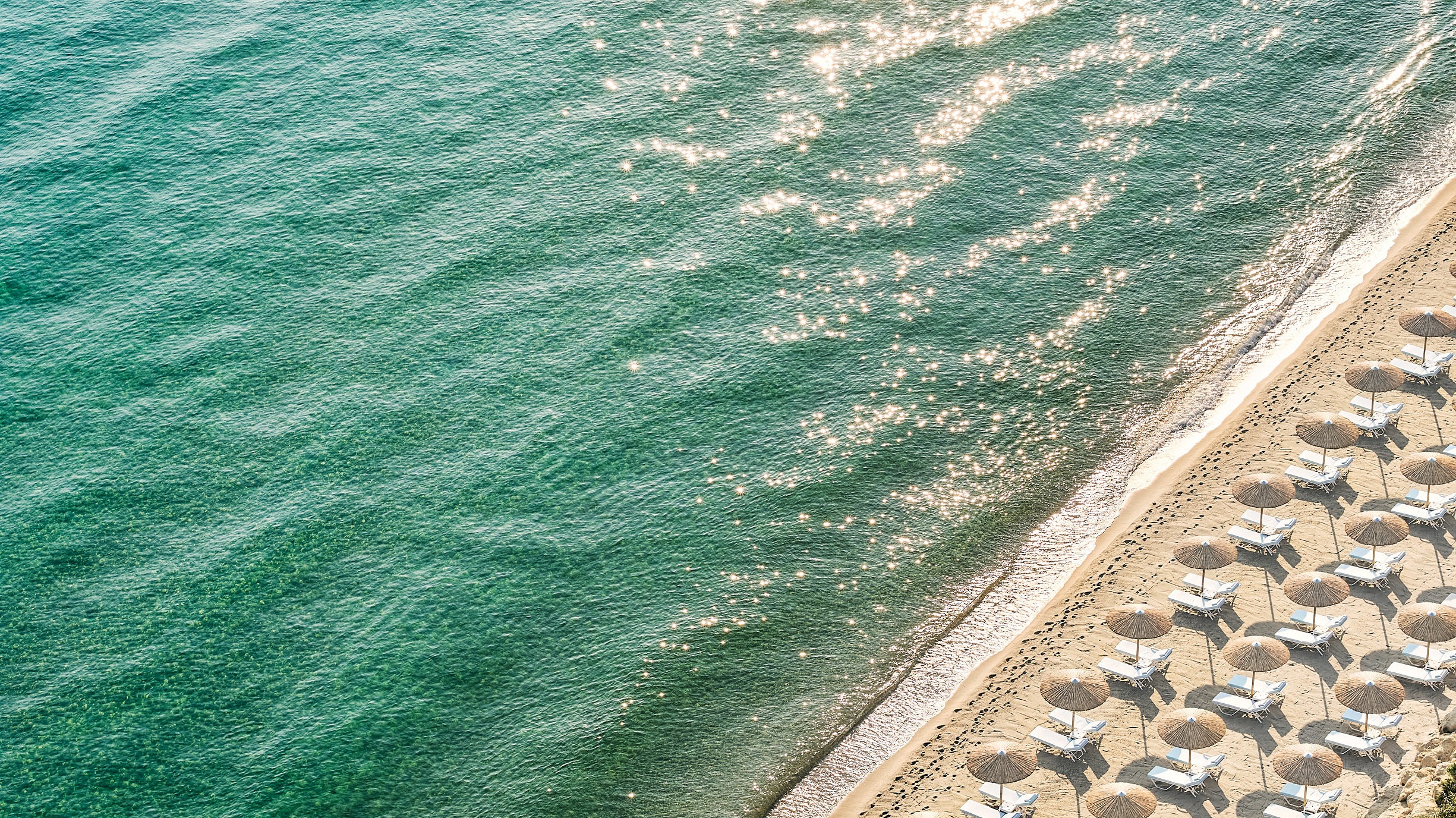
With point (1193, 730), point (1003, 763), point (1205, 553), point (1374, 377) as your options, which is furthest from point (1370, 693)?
point (1374, 377)

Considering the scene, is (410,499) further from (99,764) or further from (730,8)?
(730,8)

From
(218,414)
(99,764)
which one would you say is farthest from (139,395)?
(99,764)

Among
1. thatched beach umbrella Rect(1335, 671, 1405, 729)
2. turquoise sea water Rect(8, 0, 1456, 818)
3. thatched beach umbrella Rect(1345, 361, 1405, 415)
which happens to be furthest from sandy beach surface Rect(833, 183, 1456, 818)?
turquoise sea water Rect(8, 0, 1456, 818)

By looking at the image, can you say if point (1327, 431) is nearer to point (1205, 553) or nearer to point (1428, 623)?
point (1205, 553)

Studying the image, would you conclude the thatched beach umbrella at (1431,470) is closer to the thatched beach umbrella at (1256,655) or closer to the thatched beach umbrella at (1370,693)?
the thatched beach umbrella at (1256,655)

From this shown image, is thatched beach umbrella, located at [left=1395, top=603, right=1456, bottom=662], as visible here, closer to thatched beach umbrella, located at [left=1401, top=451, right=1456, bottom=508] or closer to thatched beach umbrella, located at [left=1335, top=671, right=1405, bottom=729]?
thatched beach umbrella, located at [left=1335, top=671, right=1405, bottom=729]
